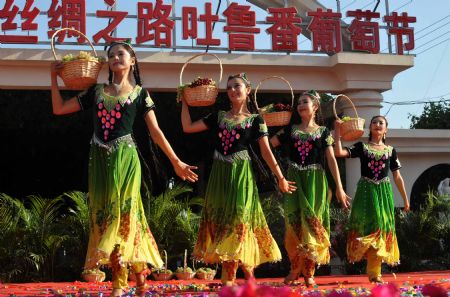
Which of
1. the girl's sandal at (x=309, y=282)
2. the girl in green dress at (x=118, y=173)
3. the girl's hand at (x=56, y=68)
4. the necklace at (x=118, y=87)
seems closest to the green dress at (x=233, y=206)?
the girl's sandal at (x=309, y=282)

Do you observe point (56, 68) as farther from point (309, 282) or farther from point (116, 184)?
point (309, 282)

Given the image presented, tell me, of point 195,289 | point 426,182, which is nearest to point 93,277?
point 195,289

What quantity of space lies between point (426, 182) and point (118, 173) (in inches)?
330

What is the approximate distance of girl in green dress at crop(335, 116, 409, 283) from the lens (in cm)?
615

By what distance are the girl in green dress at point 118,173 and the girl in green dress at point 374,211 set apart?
7.81ft

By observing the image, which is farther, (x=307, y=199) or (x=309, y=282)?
(x=307, y=199)

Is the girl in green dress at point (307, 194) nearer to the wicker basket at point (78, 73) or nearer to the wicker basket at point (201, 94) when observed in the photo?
the wicker basket at point (201, 94)

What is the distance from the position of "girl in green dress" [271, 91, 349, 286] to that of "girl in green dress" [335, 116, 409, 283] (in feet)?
0.90

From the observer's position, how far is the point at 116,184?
434 cm

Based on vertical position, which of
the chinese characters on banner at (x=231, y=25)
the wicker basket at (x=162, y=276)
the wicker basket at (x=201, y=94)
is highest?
the chinese characters on banner at (x=231, y=25)

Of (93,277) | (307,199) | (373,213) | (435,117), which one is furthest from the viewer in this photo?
(435,117)

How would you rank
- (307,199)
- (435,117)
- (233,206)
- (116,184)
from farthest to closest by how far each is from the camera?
1. (435,117)
2. (307,199)
3. (233,206)
4. (116,184)

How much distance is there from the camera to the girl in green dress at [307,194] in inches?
226

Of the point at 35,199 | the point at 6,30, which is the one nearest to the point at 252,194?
the point at 35,199
